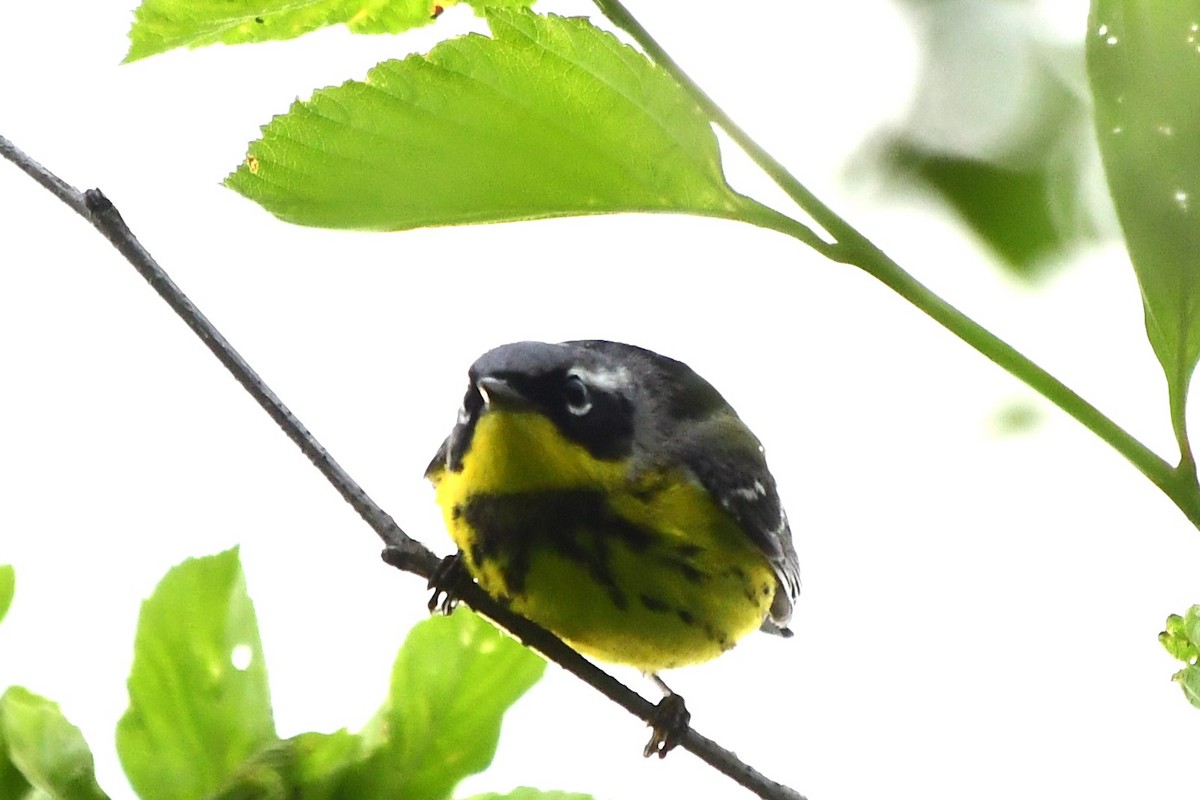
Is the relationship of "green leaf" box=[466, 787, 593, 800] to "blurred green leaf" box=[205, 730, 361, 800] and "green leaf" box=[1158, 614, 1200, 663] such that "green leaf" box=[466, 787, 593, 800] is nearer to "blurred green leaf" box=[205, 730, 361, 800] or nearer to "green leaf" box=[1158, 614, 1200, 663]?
"blurred green leaf" box=[205, 730, 361, 800]

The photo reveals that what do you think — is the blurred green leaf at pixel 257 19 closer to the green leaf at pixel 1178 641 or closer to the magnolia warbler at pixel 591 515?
the green leaf at pixel 1178 641

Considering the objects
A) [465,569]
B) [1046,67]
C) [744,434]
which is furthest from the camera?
[744,434]

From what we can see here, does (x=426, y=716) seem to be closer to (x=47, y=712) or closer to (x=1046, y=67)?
(x=47, y=712)

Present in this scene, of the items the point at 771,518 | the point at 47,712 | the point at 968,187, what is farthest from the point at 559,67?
the point at 771,518

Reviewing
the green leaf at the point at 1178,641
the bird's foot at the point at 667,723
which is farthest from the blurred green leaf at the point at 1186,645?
the bird's foot at the point at 667,723

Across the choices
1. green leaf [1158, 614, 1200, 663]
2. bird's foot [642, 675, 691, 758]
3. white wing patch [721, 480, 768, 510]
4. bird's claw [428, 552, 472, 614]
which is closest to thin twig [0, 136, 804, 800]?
bird's claw [428, 552, 472, 614]

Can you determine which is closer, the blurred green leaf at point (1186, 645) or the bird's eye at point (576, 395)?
the blurred green leaf at point (1186, 645)
